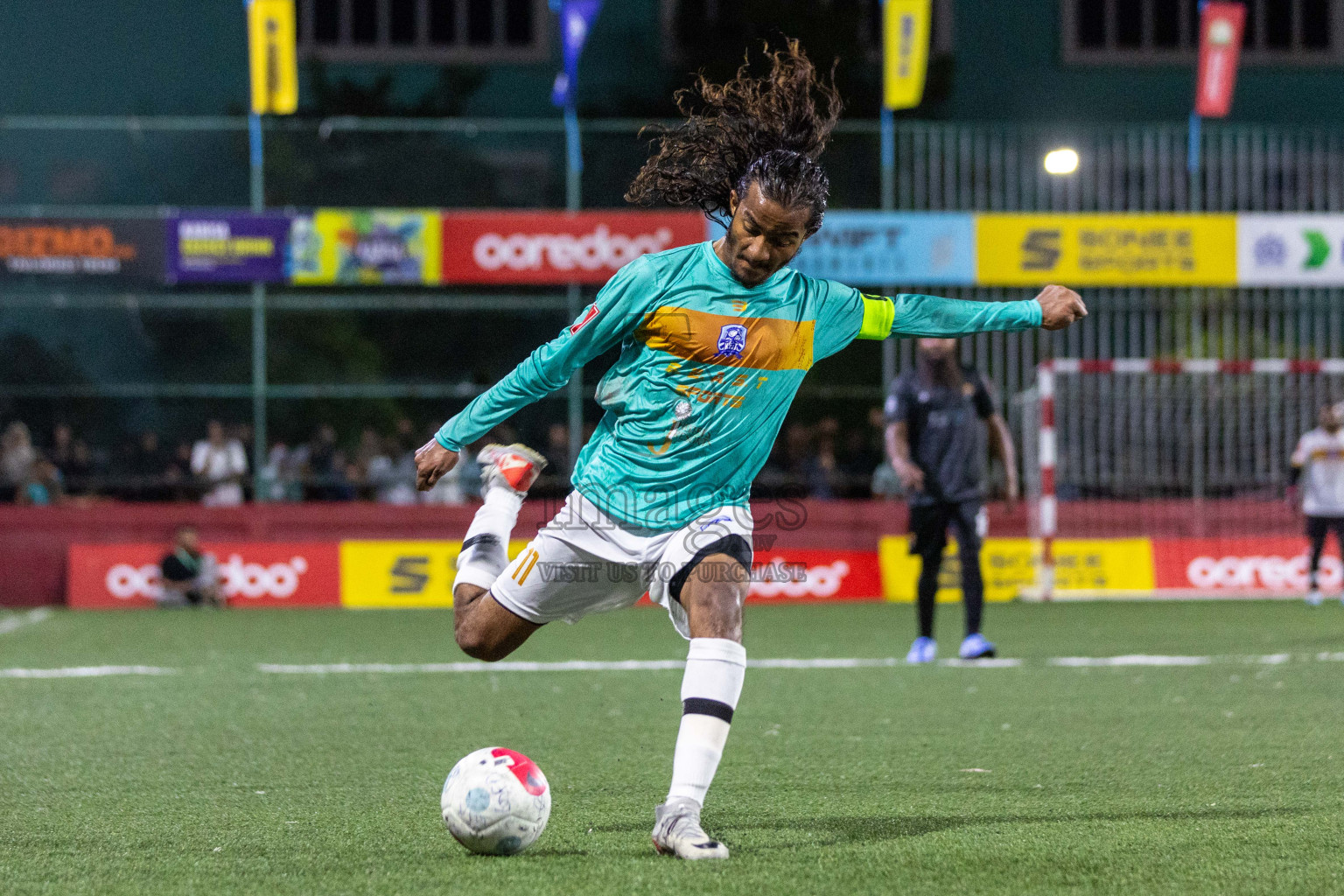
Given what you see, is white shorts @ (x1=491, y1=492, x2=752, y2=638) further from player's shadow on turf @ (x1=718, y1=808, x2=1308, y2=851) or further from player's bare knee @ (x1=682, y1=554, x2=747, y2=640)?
player's shadow on turf @ (x1=718, y1=808, x2=1308, y2=851)

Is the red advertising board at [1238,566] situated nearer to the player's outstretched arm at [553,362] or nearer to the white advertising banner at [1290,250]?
the white advertising banner at [1290,250]

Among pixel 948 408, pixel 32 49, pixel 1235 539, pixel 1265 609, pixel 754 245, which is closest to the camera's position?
pixel 754 245

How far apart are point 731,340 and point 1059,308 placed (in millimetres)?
1032

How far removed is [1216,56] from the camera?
19391mm

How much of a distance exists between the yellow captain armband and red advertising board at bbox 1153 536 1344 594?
42.2ft

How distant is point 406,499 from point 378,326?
8.02 ft

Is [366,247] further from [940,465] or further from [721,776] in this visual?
[721,776]

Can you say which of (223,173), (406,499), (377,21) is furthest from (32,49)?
(406,499)

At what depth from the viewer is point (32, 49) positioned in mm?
22891

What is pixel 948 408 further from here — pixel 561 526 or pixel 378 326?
pixel 378 326

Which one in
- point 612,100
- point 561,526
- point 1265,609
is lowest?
point 1265,609

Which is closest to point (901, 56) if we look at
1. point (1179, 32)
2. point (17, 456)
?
point (1179, 32)

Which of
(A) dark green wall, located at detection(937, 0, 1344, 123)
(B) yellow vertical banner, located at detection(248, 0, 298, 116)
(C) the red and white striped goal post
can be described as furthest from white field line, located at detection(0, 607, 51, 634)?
(A) dark green wall, located at detection(937, 0, 1344, 123)

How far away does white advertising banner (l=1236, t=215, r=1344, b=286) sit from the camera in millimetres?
17578
